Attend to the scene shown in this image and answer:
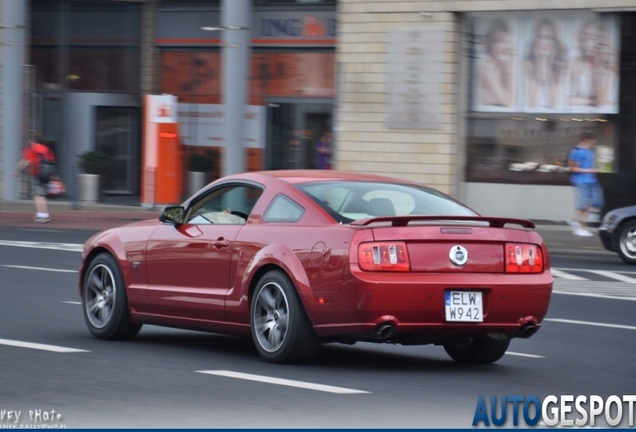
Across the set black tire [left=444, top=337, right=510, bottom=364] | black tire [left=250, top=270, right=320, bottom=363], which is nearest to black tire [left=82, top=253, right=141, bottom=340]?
black tire [left=250, top=270, right=320, bottom=363]

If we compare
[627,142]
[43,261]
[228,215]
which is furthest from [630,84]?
[228,215]

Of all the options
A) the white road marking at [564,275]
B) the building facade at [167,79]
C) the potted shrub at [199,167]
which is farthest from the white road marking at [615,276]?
the potted shrub at [199,167]

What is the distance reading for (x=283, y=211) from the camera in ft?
27.6

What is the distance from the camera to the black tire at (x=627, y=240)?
1806 centimetres

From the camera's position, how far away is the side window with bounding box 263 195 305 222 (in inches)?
326

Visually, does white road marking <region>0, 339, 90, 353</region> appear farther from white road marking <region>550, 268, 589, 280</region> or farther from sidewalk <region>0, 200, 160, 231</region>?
sidewalk <region>0, 200, 160, 231</region>

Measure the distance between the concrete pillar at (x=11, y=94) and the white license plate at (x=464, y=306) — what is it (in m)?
23.5

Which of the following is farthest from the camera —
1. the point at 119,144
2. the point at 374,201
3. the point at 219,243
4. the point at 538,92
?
the point at 119,144

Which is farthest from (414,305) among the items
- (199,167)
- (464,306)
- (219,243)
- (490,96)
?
(199,167)

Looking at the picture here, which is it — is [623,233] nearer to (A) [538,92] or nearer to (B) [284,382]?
(A) [538,92]

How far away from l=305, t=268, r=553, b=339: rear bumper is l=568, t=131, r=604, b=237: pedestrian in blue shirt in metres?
14.9

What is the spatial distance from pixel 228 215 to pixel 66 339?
5.55 feet

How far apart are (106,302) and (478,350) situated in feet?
9.36

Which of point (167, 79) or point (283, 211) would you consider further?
point (167, 79)
